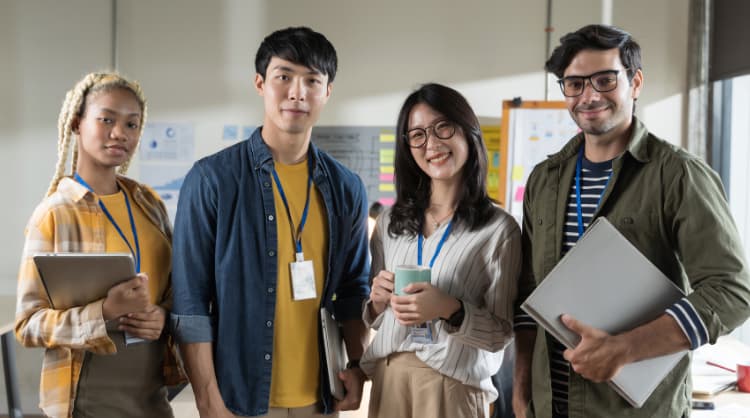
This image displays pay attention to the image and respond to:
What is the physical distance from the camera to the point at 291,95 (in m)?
1.81

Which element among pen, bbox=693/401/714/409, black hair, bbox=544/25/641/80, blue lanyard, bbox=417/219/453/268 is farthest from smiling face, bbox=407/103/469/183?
pen, bbox=693/401/714/409

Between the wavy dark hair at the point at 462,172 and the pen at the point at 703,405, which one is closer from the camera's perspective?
the wavy dark hair at the point at 462,172

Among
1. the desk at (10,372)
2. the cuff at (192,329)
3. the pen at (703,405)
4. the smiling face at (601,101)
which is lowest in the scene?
the desk at (10,372)

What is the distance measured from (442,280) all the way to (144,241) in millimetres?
936

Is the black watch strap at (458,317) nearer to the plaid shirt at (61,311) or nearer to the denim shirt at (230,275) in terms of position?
the denim shirt at (230,275)

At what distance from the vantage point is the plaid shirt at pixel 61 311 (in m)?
1.71

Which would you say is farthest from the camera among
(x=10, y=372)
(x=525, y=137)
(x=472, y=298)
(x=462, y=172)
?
(x=525, y=137)

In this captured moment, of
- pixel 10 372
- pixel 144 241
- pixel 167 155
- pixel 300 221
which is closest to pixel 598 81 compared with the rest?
pixel 300 221

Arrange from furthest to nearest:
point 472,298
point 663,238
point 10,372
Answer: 1. point 10,372
2. point 472,298
3. point 663,238

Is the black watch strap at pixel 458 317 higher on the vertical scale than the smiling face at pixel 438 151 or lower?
lower

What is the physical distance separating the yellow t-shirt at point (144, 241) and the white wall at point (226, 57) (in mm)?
2768

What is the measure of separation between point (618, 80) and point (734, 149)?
310 centimetres

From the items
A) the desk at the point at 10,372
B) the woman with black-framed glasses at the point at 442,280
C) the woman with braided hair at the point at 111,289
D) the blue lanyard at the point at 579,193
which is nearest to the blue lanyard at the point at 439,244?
the woman with black-framed glasses at the point at 442,280

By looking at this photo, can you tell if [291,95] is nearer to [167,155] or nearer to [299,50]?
[299,50]
